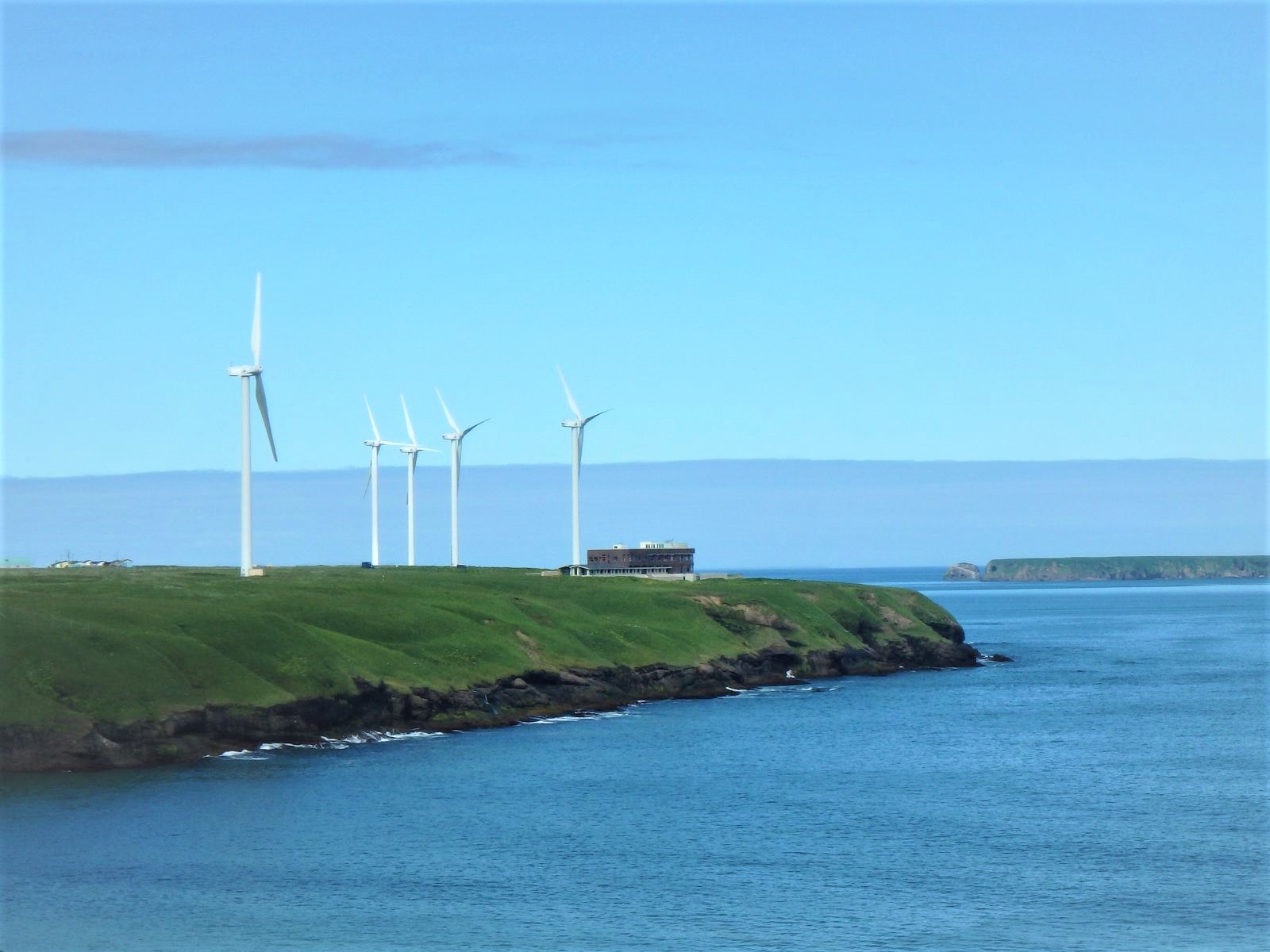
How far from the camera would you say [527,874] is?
73.6 metres

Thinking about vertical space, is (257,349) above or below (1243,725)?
above

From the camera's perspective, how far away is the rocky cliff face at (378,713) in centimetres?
9856

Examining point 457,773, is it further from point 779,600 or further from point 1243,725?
point 779,600

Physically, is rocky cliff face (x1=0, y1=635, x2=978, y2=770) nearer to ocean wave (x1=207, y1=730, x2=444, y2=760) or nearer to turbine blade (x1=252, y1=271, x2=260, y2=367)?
ocean wave (x1=207, y1=730, x2=444, y2=760)

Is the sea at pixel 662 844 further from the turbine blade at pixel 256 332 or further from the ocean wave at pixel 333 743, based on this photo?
the turbine blade at pixel 256 332

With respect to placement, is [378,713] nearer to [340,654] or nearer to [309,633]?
[340,654]

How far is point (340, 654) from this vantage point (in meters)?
122

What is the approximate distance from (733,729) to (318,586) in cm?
5297

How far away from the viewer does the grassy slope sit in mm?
104688

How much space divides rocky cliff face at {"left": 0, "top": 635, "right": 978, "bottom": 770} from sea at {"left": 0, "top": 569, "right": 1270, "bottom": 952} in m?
2.54

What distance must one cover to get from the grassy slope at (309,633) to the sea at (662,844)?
6973mm

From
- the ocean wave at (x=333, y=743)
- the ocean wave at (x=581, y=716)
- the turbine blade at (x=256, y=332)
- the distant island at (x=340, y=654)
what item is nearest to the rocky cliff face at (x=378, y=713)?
the distant island at (x=340, y=654)

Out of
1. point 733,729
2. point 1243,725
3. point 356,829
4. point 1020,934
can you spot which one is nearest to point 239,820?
point 356,829

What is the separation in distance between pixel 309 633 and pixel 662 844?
5282 cm
